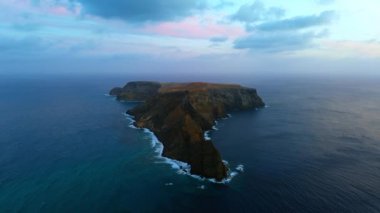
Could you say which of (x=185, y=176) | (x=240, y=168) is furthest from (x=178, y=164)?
(x=240, y=168)

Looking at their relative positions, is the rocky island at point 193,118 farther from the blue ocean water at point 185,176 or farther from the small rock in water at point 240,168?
the blue ocean water at point 185,176


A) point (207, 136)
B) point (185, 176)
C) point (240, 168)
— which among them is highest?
point (207, 136)

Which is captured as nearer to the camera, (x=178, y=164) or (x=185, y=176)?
(x=185, y=176)

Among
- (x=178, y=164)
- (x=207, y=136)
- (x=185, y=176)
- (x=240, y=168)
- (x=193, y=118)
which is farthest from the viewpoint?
(x=193, y=118)

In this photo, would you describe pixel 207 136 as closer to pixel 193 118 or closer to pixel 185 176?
pixel 193 118

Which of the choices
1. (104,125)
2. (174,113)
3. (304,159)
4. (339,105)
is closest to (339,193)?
(304,159)

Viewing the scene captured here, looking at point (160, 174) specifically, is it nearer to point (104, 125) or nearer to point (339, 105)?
point (104, 125)

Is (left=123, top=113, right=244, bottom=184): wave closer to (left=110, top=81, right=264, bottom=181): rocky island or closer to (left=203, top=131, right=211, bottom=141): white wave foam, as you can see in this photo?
(left=110, top=81, right=264, bottom=181): rocky island
